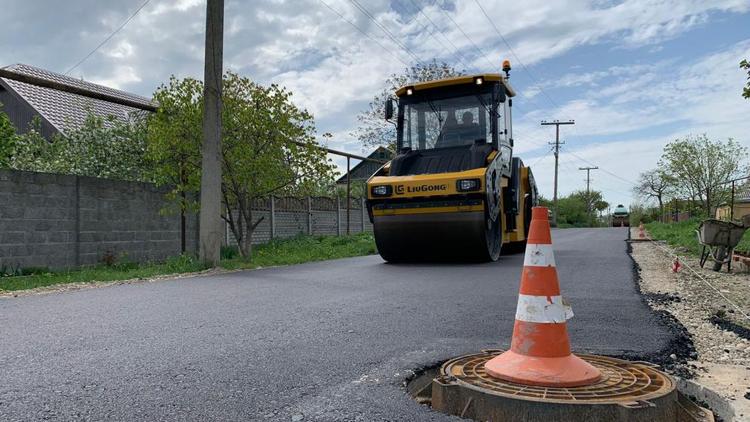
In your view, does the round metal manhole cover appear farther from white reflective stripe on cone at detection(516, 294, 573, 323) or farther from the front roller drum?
the front roller drum

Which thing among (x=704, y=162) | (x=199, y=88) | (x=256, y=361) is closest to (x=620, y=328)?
(x=256, y=361)

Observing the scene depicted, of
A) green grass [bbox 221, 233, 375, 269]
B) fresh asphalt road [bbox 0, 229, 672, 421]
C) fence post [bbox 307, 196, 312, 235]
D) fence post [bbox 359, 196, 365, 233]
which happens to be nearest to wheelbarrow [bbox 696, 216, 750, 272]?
fresh asphalt road [bbox 0, 229, 672, 421]

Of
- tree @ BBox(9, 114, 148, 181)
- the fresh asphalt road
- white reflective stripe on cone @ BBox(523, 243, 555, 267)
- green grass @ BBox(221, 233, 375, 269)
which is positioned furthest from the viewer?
tree @ BBox(9, 114, 148, 181)

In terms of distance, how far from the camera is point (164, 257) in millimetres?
12117

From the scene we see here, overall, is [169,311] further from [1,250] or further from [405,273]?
[1,250]

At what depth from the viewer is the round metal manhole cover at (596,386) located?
2.49 m

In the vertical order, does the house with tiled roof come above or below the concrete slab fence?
above

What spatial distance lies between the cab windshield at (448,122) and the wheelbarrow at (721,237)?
3.63m

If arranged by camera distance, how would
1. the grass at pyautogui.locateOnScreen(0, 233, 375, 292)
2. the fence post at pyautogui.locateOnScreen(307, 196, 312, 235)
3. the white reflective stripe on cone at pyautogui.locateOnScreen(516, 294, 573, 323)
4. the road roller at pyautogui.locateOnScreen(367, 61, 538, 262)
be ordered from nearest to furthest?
1. the white reflective stripe on cone at pyautogui.locateOnScreen(516, 294, 573, 323)
2. the grass at pyautogui.locateOnScreen(0, 233, 375, 292)
3. the road roller at pyautogui.locateOnScreen(367, 61, 538, 262)
4. the fence post at pyautogui.locateOnScreen(307, 196, 312, 235)

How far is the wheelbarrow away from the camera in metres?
8.56

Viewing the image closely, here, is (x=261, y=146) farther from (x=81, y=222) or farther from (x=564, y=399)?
A: (x=564, y=399)

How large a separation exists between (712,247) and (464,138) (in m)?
4.34

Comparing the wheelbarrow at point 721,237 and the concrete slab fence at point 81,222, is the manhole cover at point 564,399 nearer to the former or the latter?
the wheelbarrow at point 721,237

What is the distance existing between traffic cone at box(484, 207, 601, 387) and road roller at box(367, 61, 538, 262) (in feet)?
17.9
